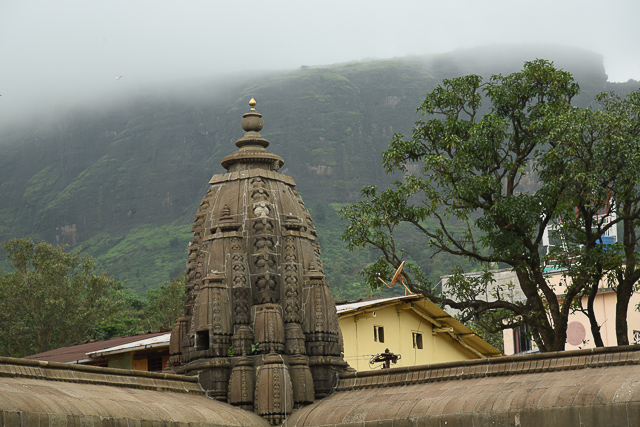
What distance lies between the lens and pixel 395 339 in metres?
34.6

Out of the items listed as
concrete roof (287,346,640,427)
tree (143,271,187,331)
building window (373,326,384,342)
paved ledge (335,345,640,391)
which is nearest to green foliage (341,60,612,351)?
building window (373,326,384,342)

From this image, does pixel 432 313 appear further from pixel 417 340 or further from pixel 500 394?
pixel 500 394

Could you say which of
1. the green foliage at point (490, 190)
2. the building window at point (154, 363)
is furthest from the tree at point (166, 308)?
the green foliage at point (490, 190)

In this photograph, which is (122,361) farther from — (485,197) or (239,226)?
(485,197)

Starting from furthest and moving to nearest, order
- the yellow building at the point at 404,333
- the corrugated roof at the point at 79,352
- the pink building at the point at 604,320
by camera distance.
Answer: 1. the pink building at the point at 604,320
2. the yellow building at the point at 404,333
3. the corrugated roof at the point at 79,352

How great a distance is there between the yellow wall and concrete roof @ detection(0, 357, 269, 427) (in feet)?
38.9

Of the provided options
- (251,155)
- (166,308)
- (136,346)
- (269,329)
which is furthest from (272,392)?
(166,308)

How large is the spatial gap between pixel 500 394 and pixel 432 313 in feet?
61.0

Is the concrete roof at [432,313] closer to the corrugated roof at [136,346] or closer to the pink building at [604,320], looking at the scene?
the corrugated roof at [136,346]

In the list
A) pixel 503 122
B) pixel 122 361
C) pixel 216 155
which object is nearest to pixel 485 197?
pixel 503 122

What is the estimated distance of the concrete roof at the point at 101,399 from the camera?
14750 mm

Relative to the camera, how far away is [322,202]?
164125 millimetres

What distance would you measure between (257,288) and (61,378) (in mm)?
5907

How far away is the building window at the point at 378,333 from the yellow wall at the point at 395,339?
132 mm
